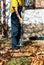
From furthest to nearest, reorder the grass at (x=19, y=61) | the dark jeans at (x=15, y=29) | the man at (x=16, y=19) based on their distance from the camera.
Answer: the dark jeans at (x=15, y=29), the man at (x=16, y=19), the grass at (x=19, y=61)

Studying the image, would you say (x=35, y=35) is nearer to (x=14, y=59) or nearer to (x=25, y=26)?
(x=25, y=26)

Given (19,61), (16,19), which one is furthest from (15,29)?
(19,61)

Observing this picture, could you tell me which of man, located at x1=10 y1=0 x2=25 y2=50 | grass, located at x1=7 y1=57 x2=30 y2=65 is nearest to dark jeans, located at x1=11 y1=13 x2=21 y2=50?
man, located at x1=10 y1=0 x2=25 y2=50

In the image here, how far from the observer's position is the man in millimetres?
8055

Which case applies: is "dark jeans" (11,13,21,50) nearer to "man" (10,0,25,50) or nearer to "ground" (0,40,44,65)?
"man" (10,0,25,50)

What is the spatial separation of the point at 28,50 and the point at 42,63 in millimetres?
1441

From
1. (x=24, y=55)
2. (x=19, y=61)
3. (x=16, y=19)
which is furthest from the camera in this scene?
(x=16, y=19)

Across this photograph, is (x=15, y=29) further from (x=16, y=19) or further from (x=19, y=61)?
(x=19, y=61)

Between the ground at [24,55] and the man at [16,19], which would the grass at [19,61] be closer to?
the ground at [24,55]

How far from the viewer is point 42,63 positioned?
718 centimetres

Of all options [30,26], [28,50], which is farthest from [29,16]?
[28,50]

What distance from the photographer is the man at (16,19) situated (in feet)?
26.4

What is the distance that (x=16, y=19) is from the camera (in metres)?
8.24

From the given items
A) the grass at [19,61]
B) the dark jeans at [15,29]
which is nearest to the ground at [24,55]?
the grass at [19,61]
